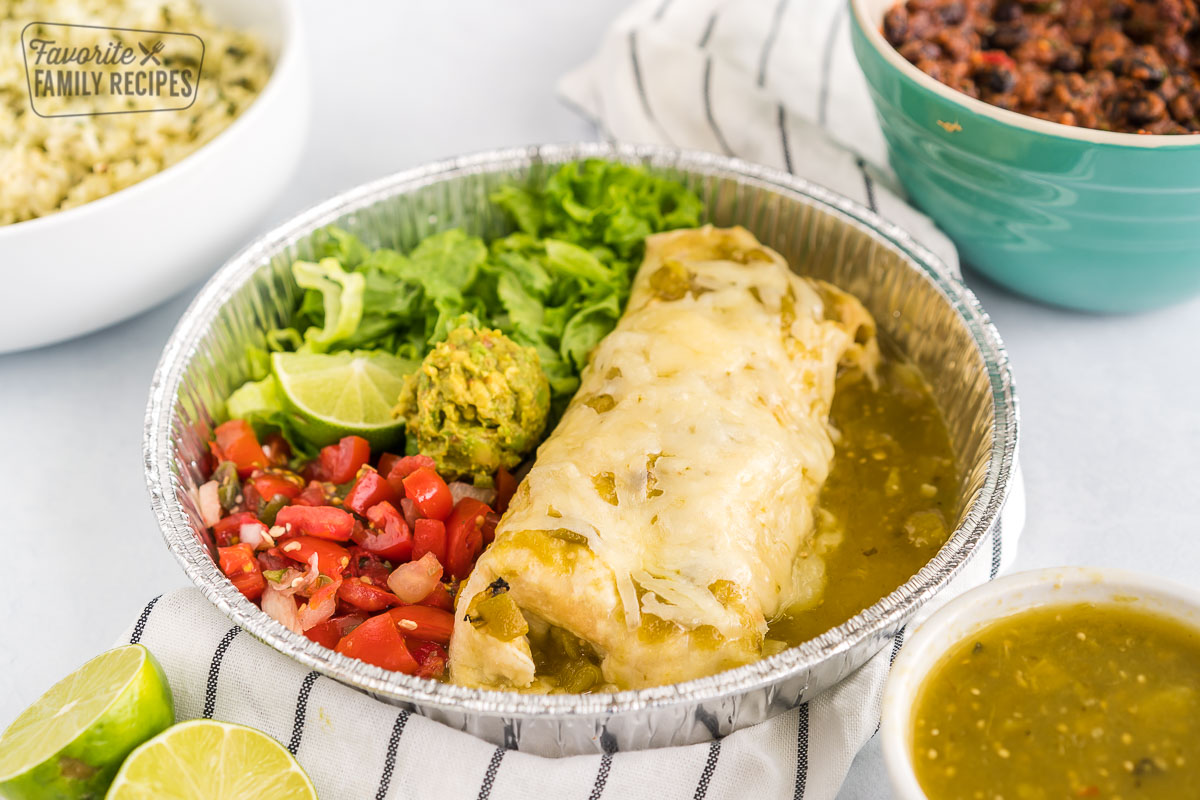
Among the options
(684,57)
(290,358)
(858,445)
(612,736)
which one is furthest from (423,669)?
(684,57)

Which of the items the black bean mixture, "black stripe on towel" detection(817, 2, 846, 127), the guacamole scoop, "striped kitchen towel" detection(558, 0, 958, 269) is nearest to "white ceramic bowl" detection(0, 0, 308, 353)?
the guacamole scoop

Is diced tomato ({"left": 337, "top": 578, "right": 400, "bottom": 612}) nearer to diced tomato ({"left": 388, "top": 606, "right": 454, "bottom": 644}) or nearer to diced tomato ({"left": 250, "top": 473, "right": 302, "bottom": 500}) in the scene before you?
diced tomato ({"left": 388, "top": 606, "right": 454, "bottom": 644})

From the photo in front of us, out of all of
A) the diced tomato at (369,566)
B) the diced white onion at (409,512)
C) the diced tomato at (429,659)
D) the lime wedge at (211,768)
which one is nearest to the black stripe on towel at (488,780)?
the diced tomato at (429,659)

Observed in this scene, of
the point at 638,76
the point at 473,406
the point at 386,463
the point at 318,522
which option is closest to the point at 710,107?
the point at 638,76

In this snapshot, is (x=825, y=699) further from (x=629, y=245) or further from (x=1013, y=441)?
(x=629, y=245)

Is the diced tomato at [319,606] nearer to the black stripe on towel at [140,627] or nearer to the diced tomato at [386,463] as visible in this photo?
the black stripe on towel at [140,627]

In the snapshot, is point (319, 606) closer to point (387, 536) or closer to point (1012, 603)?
point (387, 536)
